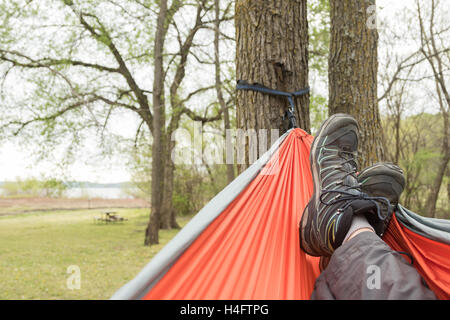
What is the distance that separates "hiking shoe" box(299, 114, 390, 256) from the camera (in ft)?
3.49

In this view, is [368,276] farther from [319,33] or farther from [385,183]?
[319,33]

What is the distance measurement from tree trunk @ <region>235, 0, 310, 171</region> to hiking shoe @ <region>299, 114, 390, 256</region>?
32 centimetres

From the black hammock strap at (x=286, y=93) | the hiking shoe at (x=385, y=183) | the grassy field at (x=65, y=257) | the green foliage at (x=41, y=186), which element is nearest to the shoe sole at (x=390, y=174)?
the hiking shoe at (x=385, y=183)

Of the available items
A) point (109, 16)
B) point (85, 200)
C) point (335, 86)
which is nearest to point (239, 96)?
point (335, 86)

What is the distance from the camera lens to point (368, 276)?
829 mm

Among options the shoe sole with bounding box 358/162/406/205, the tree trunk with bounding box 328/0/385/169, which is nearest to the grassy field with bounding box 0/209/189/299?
the tree trunk with bounding box 328/0/385/169

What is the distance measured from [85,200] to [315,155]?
14.9 m

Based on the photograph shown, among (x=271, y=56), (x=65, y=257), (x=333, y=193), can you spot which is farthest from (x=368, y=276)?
(x=65, y=257)

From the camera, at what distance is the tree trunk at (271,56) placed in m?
1.62

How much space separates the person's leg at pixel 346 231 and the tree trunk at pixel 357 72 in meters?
1.01

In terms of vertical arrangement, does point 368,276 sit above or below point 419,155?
below

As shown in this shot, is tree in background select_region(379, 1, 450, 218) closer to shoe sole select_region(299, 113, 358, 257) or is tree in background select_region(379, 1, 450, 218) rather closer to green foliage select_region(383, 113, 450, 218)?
green foliage select_region(383, 113, 450, 218)

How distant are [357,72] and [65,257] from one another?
627cm
